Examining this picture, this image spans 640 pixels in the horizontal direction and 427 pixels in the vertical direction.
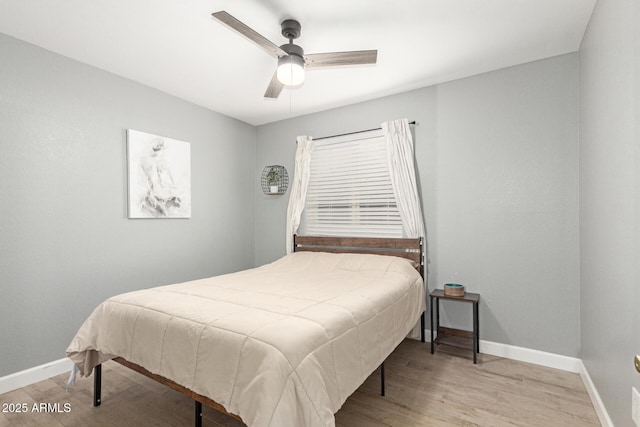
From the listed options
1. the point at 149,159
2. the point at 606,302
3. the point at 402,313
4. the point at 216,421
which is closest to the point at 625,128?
the point at 606,302

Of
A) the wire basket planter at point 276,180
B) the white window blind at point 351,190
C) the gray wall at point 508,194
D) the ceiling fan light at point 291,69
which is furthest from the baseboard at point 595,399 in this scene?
the wire basket planter at point 276,180

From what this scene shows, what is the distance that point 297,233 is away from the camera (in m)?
4.30

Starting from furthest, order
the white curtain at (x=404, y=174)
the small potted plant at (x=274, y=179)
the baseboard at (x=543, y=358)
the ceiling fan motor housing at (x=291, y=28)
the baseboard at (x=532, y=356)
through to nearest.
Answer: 1. the small potted plant at (x=274, y=179)
2. the white curtain at (x=404, y=174)
3. the baseboard at (x=532, y=356)
4. the baseboard at (x=543, y=358)
5. the ceiling fan motor housing at (x=291, y=28)

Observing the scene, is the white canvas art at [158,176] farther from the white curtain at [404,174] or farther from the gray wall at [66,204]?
the white curtain at [404,174]

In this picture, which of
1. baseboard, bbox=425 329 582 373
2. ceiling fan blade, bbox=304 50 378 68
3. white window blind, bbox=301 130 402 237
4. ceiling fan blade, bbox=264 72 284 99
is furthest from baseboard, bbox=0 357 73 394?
baseboard, bbox=425 329 582 373

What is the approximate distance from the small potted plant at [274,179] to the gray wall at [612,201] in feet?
10.8

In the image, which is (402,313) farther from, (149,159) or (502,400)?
(149,159)

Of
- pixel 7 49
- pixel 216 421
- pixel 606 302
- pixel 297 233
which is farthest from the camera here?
pixel 297 233

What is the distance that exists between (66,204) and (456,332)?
12.4 ft

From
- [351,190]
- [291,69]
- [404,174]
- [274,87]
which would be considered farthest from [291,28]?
[351,190]

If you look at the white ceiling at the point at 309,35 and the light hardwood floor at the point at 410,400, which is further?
the white ceiling at the point at 309,35

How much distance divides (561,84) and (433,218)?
159cm

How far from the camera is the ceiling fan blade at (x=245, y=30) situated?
1.74 metres

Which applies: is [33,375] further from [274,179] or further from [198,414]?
[274,179]
